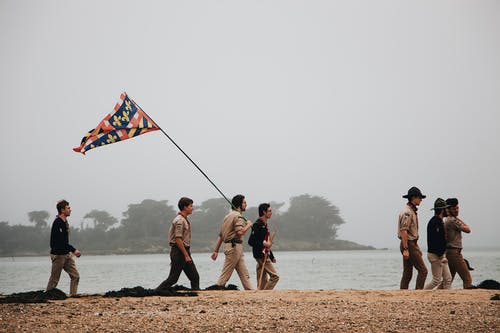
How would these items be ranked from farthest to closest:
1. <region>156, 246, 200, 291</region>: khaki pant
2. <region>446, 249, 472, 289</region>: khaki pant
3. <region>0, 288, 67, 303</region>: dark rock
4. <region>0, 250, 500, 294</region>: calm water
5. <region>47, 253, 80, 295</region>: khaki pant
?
1. <region>0, 250, 500, 294</region>: calm water
2. <region>446, 249, 472, 289</region>: khaki pant
3. <region>156, 246, 200, 291</region>: khaki pant
4. <region>47, 253, 80, 295</region>: khaki pant
5. <region>0, 288, 67, 303</region>: dark rock

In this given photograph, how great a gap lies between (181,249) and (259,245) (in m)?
1.78

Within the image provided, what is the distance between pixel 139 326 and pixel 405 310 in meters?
3.89

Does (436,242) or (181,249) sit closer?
(181,249)

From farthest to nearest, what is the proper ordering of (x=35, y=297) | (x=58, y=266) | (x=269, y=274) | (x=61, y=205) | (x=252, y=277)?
(x=252, y=277) → (x=269, y=274) → (x=61, y=205) → (x=58, y=266) → (x=35, y=297)

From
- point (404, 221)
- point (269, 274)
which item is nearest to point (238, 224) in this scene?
point (269, 274)

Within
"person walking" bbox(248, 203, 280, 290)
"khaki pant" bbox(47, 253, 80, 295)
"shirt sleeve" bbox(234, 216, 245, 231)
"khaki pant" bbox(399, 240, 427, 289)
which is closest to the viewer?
"khaki pant" bbox(47, 253, 80, 295)

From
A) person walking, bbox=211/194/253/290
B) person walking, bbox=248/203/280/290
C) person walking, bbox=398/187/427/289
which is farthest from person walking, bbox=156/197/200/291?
person walking, bbox=398/187/427/289

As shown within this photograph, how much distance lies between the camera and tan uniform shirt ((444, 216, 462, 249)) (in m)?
11.9

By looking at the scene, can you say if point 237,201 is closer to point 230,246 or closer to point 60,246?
point 230,246

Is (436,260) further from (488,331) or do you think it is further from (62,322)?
(62,322)

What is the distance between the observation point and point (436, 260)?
1166 centimetres

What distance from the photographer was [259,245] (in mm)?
12141

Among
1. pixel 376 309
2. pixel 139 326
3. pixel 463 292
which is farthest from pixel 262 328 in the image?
pixel 463 292

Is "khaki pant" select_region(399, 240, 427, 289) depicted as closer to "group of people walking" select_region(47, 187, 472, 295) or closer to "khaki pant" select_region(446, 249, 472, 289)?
"group of people walking" select_region(47, 187, 472, 295)
